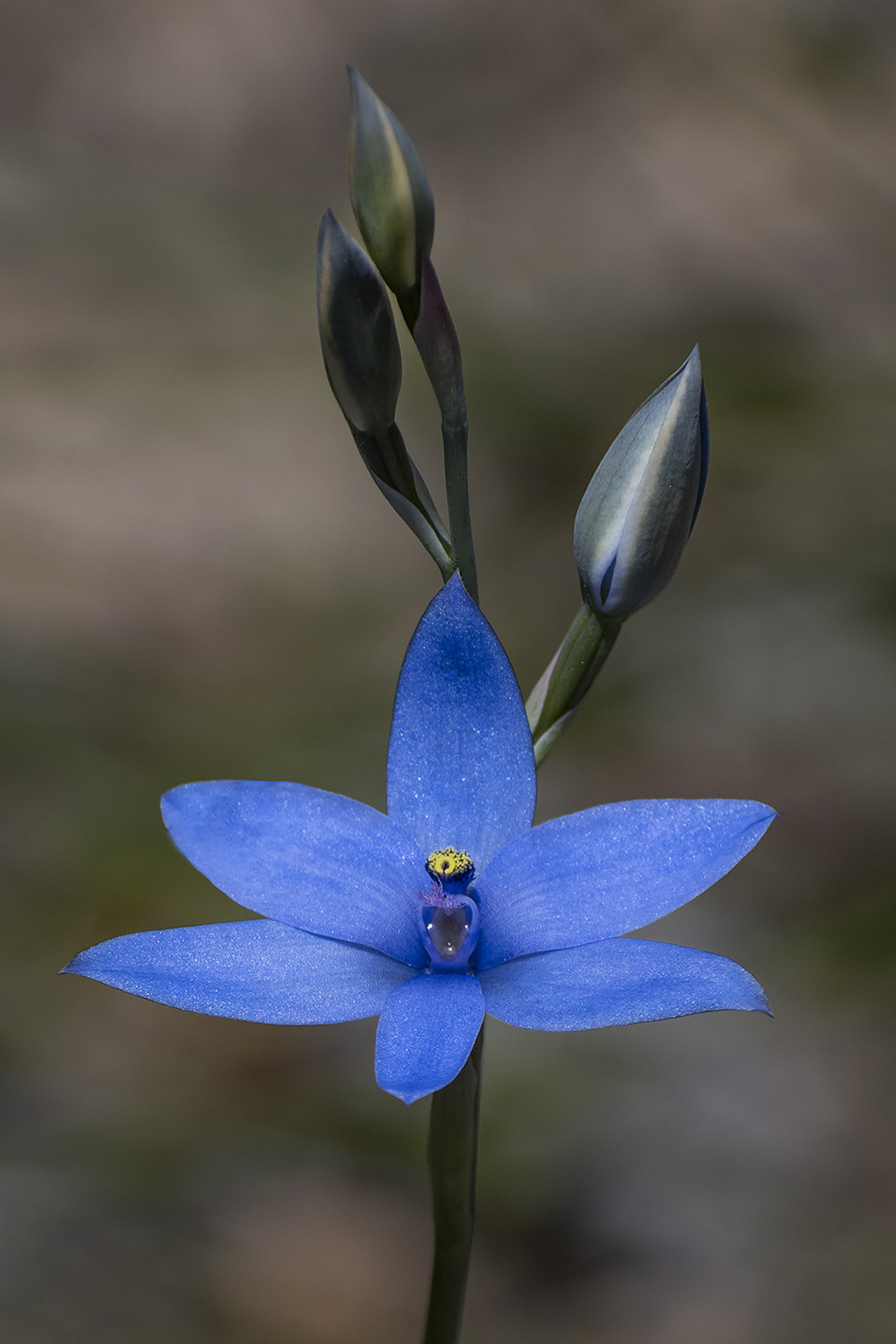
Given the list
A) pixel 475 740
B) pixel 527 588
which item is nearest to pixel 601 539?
pixel 475 740

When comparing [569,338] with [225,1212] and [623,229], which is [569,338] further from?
[225,1212]

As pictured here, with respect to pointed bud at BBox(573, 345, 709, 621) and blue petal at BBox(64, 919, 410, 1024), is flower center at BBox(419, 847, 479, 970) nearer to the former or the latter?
blue petal at BBox(64, 919, 410, 1024)

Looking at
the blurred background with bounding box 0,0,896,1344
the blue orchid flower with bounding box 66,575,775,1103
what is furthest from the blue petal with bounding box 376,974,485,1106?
the blurred background with bounding box 0,0,896,1344

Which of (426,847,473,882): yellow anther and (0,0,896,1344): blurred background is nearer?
(426,847,473,882): yellow anther

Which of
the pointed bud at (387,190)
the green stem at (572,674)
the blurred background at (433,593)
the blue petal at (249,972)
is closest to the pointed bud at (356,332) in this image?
the pointed bud at (387,190)

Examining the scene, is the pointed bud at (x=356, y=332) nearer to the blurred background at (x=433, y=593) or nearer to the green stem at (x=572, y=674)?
the green stem at (x=572, y=674)

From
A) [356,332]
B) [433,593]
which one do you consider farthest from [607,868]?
[433,593]
